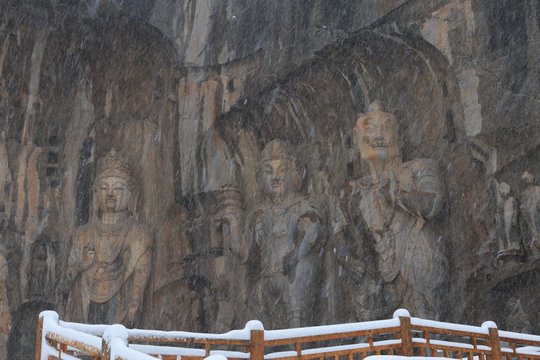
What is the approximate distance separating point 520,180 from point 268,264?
10.5 ft

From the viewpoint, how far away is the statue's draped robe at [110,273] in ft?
A: 32.4

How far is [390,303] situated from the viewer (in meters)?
7.95

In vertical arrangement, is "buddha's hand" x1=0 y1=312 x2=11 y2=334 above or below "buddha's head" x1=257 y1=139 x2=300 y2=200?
below

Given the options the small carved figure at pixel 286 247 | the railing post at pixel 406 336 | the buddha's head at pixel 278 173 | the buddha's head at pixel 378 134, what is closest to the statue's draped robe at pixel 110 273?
the small carved figure at pixel 286 247

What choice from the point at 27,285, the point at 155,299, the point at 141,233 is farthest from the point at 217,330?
the point at 27,285

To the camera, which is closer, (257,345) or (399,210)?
(257,345)

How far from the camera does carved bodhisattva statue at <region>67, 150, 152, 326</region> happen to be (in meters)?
9.88

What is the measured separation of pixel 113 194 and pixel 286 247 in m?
2.62

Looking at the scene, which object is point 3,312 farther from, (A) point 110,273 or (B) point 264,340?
(B) point 264,340

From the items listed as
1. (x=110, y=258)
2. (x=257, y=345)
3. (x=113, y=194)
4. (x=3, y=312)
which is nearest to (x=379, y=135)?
(x=113, y=194)

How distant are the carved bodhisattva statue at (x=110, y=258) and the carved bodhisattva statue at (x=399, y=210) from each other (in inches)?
127

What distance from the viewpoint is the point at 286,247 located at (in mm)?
8961

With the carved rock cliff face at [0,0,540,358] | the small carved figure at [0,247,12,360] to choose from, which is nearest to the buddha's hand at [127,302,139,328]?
the carved rock cliff face at [0,0,540,358]

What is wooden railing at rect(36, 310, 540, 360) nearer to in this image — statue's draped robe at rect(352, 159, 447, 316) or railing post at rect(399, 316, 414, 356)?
railing post at rect(399, 316, 414, 356)
